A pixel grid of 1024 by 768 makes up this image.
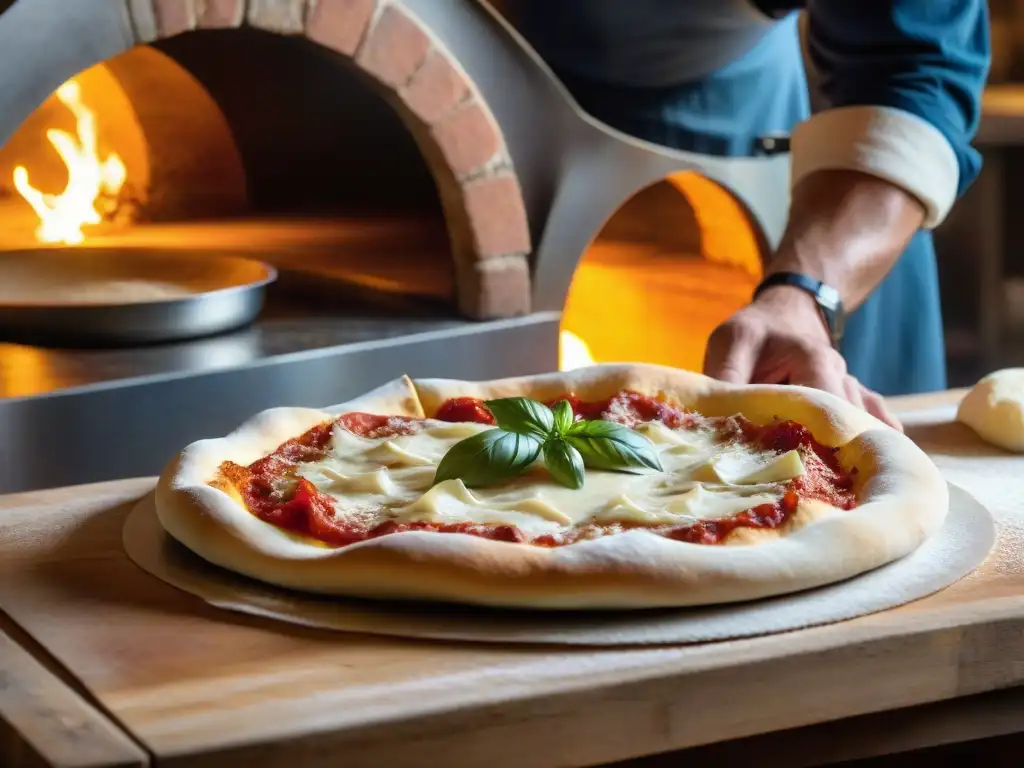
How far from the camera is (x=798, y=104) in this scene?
2561mm

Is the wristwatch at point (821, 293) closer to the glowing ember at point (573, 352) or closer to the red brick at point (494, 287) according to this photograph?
the red brick at point (494, 287)

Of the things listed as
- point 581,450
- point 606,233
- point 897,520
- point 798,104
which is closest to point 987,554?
point 897,520

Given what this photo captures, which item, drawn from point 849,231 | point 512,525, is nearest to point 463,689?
point 512,525

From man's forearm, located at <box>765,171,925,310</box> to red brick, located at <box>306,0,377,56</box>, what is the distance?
0.68 metres

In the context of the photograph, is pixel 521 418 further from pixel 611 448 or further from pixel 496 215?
pixel 496 215

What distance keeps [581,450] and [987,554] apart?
13.6 inches

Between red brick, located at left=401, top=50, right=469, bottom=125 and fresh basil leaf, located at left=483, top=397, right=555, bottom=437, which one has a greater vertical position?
red brick, located at left=401, top=50, right=469, bottom=125

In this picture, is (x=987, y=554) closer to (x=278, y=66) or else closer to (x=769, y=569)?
(x=769, y=569)

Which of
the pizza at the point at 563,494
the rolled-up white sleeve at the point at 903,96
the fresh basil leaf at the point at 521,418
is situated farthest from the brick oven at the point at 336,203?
the fresh basil leaf at the point at 521,418

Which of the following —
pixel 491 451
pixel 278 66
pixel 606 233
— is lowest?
pixel 606 233

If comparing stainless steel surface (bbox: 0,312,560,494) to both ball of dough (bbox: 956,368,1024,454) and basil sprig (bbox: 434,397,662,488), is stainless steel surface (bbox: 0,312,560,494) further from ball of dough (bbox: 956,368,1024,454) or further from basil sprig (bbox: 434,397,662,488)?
ball of dough (bbox: 956,368,1024,454)

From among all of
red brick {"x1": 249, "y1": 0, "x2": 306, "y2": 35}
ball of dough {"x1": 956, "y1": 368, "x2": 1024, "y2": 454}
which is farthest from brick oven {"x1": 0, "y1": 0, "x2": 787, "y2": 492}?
ball of dough {"x1": 956, "y1": 368, "x2": 1024, "y2": 454}

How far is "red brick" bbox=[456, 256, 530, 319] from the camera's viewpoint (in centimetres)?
211

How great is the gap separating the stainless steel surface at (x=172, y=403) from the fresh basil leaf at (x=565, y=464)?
0.70 m
